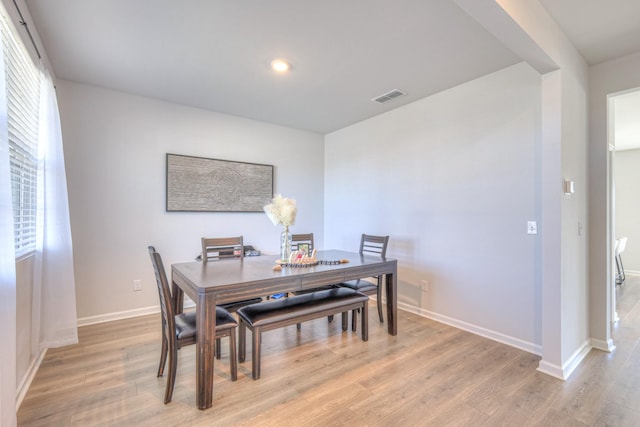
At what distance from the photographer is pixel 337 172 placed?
4.67 metres

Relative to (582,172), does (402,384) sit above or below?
below

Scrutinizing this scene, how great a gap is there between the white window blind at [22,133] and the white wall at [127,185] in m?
0.77

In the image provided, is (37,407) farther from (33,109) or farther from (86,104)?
(86,104)

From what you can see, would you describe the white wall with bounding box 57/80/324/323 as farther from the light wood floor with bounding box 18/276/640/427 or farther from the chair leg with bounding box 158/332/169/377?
the chair leg with bounding box 158/332/169/377

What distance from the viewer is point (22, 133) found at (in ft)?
6.97

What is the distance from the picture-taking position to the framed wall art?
11.7ft

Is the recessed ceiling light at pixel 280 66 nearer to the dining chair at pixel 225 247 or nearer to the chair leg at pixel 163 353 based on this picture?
the dining chair at pixel 225 247

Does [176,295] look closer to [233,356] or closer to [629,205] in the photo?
[233,356]

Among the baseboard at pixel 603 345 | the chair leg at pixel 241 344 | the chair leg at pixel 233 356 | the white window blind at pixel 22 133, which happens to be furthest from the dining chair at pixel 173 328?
the baseboard at pixel 603 345

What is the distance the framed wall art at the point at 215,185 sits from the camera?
11.7ft

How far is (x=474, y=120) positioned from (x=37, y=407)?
4.00m

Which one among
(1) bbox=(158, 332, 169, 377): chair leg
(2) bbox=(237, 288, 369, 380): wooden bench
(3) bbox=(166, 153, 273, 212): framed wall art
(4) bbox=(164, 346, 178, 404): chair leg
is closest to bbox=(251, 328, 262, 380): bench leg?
(2) bbox=(237, 288, 369, 380): wooden bench

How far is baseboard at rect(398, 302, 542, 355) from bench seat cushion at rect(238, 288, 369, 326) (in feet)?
3.68

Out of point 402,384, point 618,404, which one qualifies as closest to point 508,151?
point 618,404
